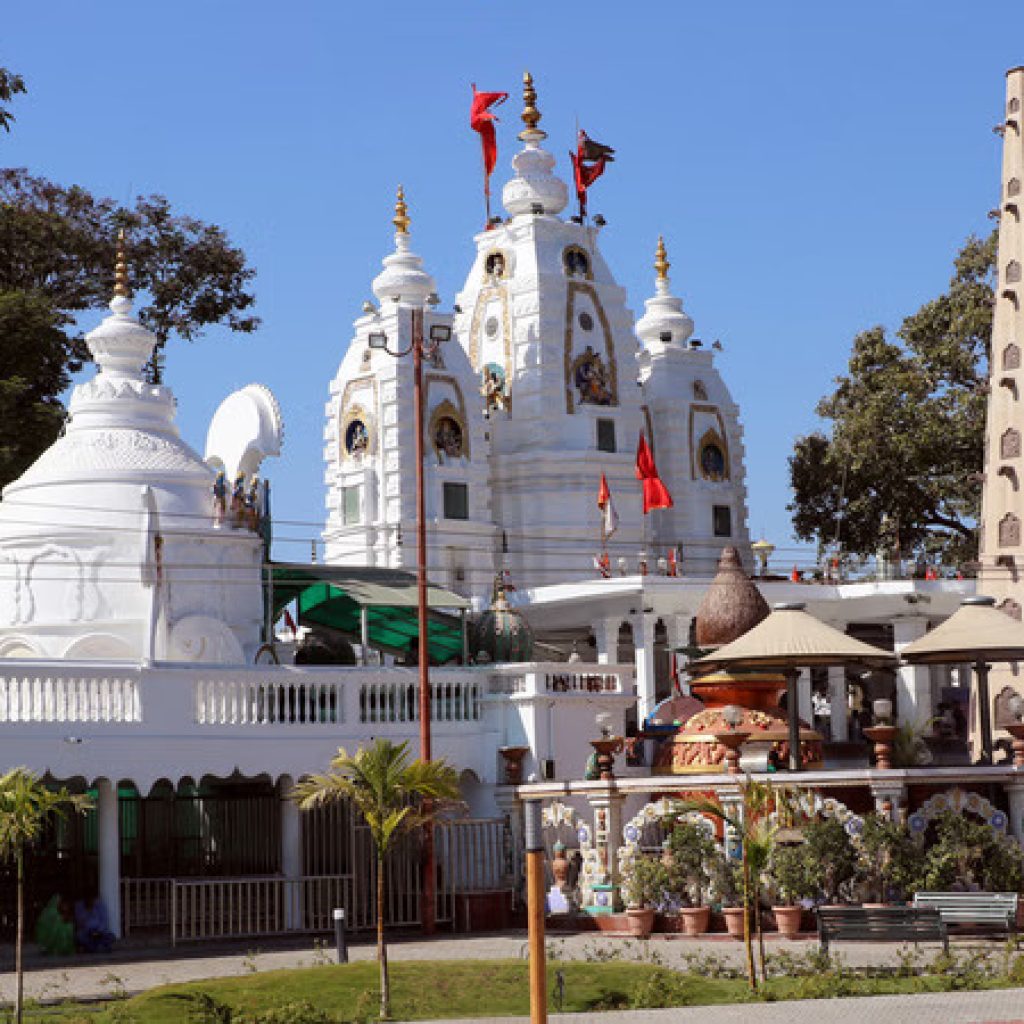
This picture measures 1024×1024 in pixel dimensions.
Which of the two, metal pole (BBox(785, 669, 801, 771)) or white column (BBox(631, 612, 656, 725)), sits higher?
white column (BBox(631, 612, 656, 725))

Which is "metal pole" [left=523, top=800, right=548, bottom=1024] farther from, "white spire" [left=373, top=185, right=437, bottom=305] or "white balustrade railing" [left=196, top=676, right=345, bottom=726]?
"white spire" [left=373, top=185, right=437, bottom=305]

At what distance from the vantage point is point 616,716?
33438 millimetres

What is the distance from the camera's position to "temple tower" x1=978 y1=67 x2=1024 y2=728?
43656mm

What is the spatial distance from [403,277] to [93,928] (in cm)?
3075

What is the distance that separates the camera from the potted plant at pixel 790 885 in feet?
87.5

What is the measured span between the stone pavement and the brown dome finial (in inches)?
297

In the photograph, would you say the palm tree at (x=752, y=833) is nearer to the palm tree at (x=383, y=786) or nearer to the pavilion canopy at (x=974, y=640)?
the palm tree at (x=383, y=786)

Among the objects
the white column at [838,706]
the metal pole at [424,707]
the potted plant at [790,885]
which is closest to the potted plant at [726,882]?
the potted plant at [790,885]

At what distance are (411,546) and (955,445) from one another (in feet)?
55.3

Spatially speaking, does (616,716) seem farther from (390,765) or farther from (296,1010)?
(296,1010)

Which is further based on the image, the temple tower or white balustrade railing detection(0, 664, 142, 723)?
the temple tower

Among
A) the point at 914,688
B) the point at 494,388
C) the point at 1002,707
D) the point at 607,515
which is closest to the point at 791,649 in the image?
the point at 1002,707

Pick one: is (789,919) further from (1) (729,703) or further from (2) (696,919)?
(1) (729,703)

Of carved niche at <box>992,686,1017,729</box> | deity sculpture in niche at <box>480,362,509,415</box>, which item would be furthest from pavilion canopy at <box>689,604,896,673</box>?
deity sculpture in niche at <box>480,362,509,415</box>
